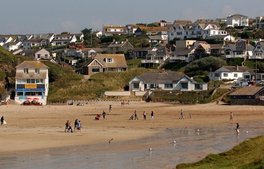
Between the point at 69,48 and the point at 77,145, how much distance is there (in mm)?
90399

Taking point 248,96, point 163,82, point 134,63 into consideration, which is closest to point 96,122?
point 248,96

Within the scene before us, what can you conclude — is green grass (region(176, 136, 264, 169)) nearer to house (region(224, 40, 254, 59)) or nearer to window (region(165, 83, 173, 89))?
window (region(165, 83, 173, 89))

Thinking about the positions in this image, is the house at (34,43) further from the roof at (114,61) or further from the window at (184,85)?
the window at (184,85)

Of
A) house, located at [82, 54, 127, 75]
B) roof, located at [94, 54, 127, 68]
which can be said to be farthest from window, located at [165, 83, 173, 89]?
roof, located at [94, 54, 127, 68]

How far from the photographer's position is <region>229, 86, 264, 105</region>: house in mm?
60191

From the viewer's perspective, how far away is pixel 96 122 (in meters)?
46.8

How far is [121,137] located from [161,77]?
38.8 metres

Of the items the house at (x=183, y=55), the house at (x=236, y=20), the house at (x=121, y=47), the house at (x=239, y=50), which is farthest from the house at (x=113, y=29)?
the house at (x=239, y=50)

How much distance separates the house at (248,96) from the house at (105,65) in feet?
84.4

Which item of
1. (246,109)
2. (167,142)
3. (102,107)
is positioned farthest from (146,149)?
(102,107)

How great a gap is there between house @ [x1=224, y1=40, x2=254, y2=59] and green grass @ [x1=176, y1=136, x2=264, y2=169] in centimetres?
6513

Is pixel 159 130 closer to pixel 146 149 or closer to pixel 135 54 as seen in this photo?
pixel 146 149

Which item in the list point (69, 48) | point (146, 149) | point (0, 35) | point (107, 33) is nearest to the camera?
point (146, 149)

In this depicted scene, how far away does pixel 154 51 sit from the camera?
96688 millimetres
